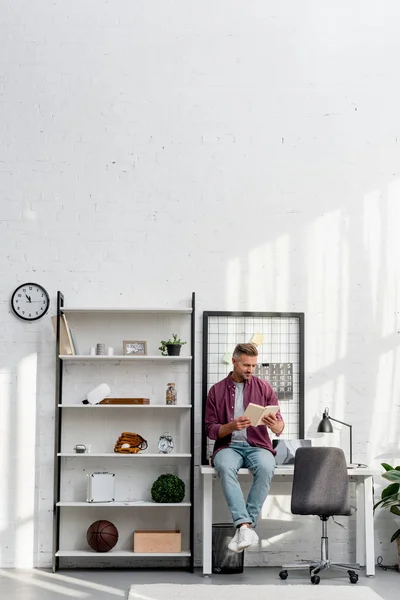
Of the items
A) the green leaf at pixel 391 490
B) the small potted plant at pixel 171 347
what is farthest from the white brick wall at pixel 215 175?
the small potted plant at pixel 171 347

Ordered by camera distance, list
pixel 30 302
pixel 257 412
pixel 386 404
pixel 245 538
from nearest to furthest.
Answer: pixel 245 538 < pixel 257 412 < pixel 30 302 < pixel 386 404

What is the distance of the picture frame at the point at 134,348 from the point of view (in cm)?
634

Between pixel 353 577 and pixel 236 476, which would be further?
pixel 236 476

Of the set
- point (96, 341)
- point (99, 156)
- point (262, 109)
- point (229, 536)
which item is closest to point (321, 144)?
point (262, 109)

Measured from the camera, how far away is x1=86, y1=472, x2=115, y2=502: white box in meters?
6.09

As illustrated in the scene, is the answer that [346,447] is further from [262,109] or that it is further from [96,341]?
[262,109]

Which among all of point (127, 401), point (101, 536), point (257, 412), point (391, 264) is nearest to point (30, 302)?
point (127, 401)

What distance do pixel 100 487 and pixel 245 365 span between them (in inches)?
53.2

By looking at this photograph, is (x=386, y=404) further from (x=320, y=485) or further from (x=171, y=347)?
(x=171, y=347)

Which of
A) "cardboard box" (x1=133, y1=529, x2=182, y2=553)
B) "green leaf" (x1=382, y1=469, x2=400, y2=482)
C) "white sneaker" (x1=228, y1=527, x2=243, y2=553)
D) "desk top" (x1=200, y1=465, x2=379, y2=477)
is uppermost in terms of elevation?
"desk top" (x1=200, y1=465, x2=379, y2=477)

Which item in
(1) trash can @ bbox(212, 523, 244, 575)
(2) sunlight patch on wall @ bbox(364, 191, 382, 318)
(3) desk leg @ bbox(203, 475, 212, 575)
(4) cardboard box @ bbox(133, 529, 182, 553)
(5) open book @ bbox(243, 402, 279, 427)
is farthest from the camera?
(2) sunlight patch on wall @ bbox(364, 191, 382, 318)

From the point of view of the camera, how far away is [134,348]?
6352mm

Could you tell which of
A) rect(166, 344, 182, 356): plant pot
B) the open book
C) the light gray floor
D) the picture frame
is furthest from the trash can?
the picture frame

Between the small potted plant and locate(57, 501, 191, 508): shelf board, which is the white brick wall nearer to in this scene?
the small potted plant
